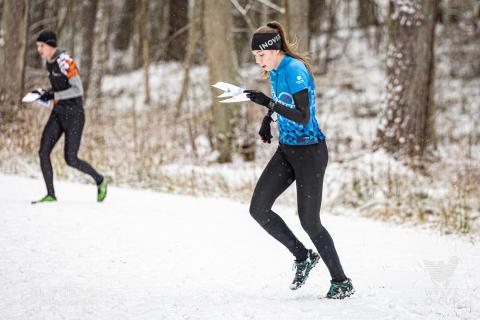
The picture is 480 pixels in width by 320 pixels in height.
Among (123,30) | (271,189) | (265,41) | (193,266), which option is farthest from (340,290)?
(123,30)

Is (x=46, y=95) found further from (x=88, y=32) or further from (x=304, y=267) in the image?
(x=88, y=32)

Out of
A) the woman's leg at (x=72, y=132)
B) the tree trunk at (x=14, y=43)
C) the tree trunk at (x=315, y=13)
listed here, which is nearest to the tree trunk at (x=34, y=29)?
the tree trunk at (x=14, y=43)

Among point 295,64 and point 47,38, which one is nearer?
point 295,64

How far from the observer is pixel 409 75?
→ 1075 cm

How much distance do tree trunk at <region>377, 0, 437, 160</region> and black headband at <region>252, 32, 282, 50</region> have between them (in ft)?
22.7

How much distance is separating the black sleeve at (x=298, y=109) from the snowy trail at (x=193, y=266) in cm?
129

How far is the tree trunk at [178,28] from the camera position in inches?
835

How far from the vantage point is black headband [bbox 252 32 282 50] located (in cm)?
402

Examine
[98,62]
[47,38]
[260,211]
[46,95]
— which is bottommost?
[260,211]

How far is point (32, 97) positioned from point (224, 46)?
6.26 meters

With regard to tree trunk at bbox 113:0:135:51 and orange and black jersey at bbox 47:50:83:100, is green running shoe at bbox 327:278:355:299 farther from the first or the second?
tree trunk at bbox 113:0:135:51

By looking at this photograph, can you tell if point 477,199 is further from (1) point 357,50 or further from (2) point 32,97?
(1) point 357,50

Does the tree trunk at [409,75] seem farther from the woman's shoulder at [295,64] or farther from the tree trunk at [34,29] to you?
the tree trunk at [34,29]

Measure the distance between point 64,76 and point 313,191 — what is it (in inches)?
158
